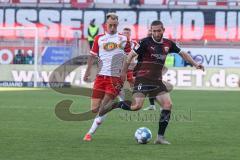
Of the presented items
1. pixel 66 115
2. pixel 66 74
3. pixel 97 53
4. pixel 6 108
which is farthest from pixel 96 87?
pixel 66 74

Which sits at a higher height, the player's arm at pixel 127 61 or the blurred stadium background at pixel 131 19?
the blurred stadium background at pixel 131 19

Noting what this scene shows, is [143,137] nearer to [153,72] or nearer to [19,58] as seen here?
[153,72]

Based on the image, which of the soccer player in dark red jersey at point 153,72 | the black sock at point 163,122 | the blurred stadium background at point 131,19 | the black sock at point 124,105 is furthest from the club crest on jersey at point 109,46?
the blurred stadium background at point 131,19

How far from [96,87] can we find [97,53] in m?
0.61

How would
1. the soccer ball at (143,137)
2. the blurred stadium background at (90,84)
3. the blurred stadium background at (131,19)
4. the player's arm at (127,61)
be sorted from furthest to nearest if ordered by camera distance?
the blurred stadium background at (131,19)
the player's arm at (127,61)
the soccer ball at (143,137)
the blurred stadium background at (90,84)

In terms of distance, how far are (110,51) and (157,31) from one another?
1.18m

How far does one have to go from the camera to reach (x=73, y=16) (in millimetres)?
43781

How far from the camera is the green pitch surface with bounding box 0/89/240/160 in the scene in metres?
9.76

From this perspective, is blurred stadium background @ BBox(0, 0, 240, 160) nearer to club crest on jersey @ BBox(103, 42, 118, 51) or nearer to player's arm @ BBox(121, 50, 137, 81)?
player's arm @ BBox(121, 50, 137, 81)

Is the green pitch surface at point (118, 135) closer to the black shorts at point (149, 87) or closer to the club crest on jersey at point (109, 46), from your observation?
the black shorts at point (149, 87)

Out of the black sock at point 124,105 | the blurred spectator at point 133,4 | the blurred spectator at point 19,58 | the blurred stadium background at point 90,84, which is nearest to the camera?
the blurred stadium background at point 90,84

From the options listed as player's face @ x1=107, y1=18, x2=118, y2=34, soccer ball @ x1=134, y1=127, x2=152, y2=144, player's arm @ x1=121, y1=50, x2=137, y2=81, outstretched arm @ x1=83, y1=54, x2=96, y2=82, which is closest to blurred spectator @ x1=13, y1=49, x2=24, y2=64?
outstretched arm @ x1=83, y1=54, x2=96, y2=82

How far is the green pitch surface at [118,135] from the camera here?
976 centimetres

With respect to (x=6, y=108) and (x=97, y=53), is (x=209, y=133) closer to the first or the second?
(x=97, y=53)
